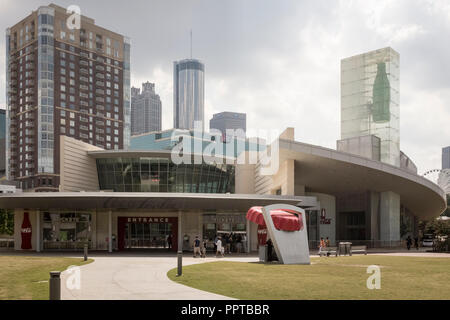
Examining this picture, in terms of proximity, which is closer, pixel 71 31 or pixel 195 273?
pixel 195 273

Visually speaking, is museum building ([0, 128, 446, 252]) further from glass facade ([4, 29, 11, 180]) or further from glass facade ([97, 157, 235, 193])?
glass facade ([4, 29, 11, 180])

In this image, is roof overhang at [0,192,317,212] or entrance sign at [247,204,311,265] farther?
roof overhang at [0,192,317,212]

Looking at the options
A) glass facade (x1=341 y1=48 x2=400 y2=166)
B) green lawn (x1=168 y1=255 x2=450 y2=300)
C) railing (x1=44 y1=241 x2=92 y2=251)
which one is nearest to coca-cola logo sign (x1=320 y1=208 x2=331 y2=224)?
railing (x1=44 y1=241 x2=92 y2=251)

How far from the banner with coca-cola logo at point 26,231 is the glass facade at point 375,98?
7681 centimetres

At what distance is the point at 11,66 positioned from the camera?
133 meters

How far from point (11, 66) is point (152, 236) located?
10689 centimetres

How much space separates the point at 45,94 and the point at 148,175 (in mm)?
84109

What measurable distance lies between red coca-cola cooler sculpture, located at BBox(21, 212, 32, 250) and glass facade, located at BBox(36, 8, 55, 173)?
87.6 metres

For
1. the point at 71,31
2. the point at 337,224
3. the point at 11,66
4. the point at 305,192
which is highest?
the point at 71,31

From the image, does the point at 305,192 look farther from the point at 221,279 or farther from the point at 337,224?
the point at 221,279

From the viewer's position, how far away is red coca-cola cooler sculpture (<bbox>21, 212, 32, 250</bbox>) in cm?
4103

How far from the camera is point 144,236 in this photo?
150 feet

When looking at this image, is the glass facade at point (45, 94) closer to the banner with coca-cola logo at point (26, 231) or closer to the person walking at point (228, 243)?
the banner with coca-cola logo at point (26, 231)
